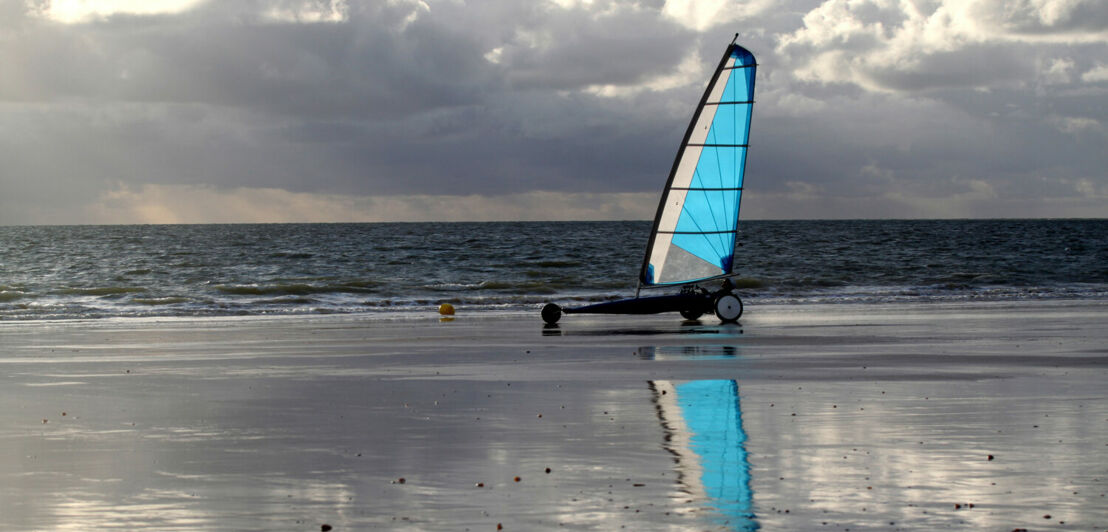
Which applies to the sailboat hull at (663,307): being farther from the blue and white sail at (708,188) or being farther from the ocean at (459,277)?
the ocean at (459,277)

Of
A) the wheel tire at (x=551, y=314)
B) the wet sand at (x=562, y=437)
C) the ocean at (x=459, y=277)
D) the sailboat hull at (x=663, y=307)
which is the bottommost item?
the wet sand at (x=562, y=437)

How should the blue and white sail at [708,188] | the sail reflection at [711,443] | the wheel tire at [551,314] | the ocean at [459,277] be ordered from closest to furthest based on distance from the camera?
1. the sail reflection at [711,443]
2. the wheel tire at [551,314]
3. the blue and white sail at [708,188]
4. the ocean at [459,277]

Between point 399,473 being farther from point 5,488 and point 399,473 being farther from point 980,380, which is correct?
point 980,380

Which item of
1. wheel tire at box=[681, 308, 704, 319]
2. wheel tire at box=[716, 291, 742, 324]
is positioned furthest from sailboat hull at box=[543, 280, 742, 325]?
wheel tire at box=[681, 308, 704, 319]

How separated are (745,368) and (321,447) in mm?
7938

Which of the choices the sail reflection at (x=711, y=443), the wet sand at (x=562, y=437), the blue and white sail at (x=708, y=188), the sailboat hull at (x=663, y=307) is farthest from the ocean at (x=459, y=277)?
the sail reflection at (x=711, y=443)

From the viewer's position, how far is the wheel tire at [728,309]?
27.2m

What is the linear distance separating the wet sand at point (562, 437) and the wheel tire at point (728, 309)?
632 centimetres

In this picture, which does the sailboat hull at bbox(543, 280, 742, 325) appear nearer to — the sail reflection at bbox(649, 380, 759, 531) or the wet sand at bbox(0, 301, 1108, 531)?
the wet sand at bbox(0, 301, 1108, 531)

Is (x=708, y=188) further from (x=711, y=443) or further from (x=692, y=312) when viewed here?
(x=711, y=443)

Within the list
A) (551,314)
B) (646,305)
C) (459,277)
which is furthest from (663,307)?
(459,277)

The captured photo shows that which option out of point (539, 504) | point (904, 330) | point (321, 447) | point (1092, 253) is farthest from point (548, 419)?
point (1092, 253)

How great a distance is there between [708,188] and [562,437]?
18412 millimetres

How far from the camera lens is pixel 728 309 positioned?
27.2 m
